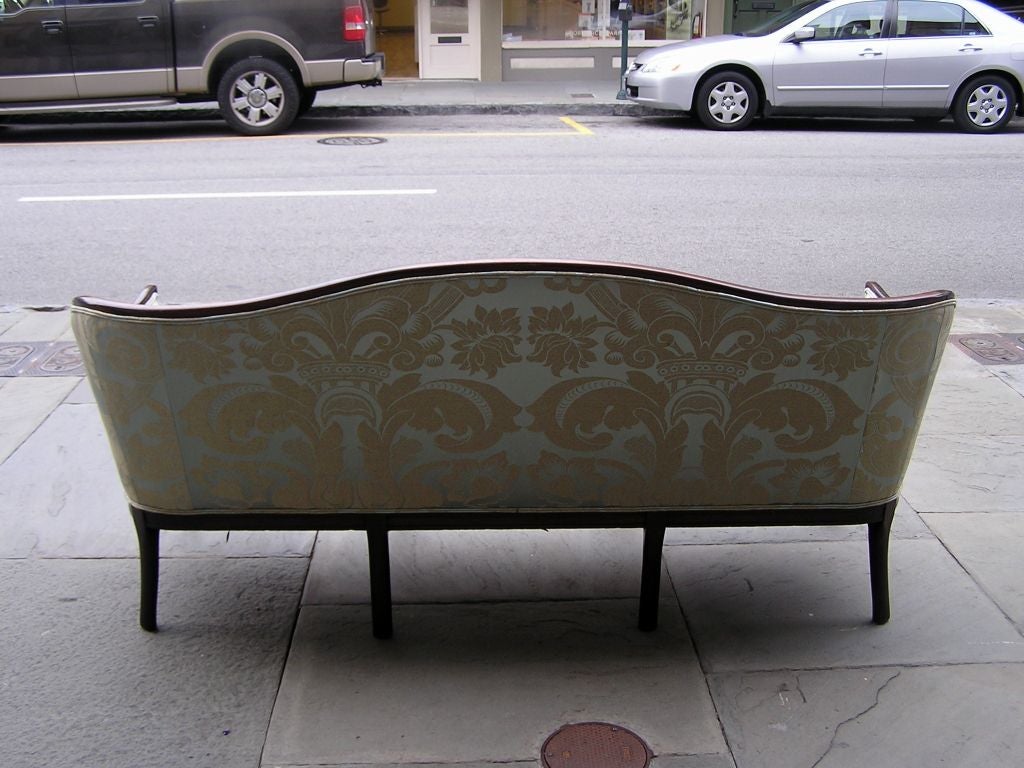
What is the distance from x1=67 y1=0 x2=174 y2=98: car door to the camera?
11.8m

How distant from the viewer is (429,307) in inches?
103

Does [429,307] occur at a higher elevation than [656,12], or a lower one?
lower

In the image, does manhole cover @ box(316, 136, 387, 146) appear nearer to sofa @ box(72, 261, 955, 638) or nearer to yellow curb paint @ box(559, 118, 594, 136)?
yellow curb paint @ box(559, 118, 594, 136)

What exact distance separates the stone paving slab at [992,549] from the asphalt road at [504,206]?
3182 mm

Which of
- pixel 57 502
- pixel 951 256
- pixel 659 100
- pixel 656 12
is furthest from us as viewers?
pixel 656 12

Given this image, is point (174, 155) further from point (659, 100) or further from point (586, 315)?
point (586, 315)

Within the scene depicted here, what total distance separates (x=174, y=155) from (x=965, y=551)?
989cm

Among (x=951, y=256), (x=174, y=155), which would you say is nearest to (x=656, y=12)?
(x=174, y=155)

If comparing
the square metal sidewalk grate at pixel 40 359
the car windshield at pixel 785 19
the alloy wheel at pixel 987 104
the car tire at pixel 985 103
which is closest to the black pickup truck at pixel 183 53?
the car windshield at pixel 785 19

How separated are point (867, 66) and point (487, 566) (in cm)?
1109

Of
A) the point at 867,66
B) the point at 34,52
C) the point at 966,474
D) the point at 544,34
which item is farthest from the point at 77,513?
the point at 544,34

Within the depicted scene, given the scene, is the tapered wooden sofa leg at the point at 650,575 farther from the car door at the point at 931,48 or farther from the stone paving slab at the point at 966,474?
the car door at the point at 931,48

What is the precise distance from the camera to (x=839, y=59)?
12.8 meters

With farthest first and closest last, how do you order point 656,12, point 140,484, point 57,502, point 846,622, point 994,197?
Result: 1. point 656,12
2. point 994,197
3. point 57,502
4. point 846,622
5. point 140,484
